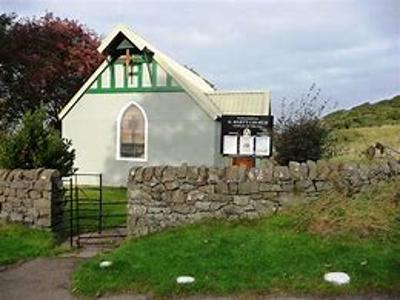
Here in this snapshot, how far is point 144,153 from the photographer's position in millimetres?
20891

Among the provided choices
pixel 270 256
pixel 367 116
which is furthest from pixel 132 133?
pixel 367 116

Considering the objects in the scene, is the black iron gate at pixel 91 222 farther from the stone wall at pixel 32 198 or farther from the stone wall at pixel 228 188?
the stone wall at pixel 228 188

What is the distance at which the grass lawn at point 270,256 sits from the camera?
21.7 feet

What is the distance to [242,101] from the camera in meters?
22.7

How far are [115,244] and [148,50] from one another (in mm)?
12056

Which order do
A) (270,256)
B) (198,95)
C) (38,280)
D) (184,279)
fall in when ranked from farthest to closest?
(198,95), (270,256), (38,280), (184,279)

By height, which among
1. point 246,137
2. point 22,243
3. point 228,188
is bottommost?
point 22,243

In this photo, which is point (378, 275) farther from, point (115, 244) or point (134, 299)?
point (115, 244)

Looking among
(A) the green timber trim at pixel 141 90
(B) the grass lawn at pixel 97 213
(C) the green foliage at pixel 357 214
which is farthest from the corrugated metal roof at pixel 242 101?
(C) the green foliage at pixel 357 214

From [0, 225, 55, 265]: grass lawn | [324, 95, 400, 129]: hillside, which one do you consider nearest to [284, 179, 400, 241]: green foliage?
[0, 225, 55, 265]: grass lawn

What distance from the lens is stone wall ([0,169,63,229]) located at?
1010cm

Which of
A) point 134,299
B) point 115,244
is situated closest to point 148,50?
point 115,244

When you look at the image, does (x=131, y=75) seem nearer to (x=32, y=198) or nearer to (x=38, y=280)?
(x=32, y=198)

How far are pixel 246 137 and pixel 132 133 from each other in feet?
31.5
